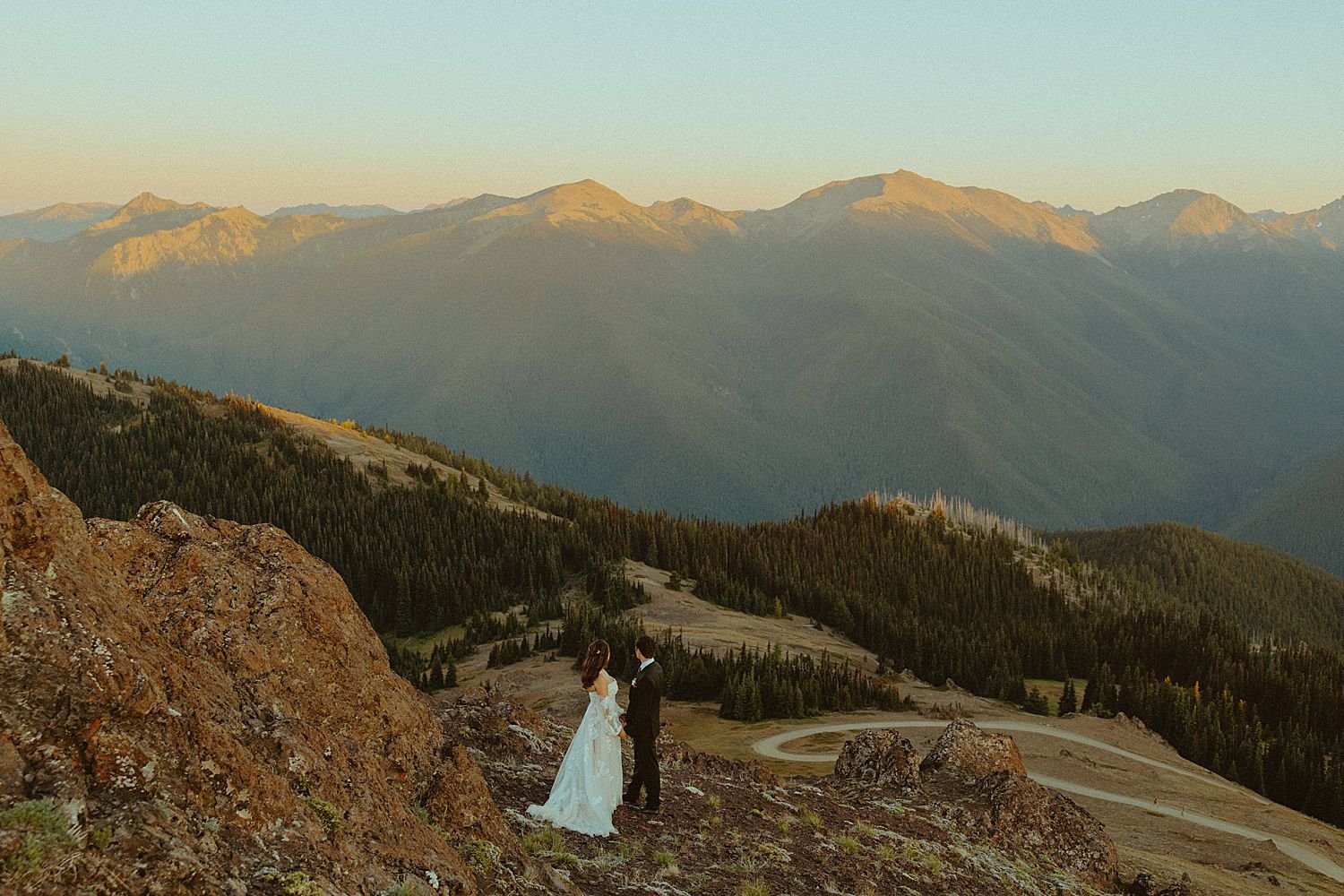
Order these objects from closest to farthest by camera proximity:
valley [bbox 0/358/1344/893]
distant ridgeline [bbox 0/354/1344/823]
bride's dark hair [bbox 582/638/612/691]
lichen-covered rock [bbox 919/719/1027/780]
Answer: bride's dark hair [bbox 582/638/612/691]
lichen-covered rock [bbox 919/719/1027/780]
valley [bbox 0/358/1344/893]
distant ridgeline [bbox 0/354/1344/823]

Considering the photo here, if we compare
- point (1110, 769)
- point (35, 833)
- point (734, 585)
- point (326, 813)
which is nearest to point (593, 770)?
point (326, 813)

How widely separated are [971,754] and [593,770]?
73.2 feet

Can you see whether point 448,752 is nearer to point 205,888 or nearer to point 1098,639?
point 205,888

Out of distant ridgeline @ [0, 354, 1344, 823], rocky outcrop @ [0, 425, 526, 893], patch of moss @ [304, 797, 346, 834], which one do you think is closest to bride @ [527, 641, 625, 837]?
rocky outcrop @ [0, 425, 526, 893]

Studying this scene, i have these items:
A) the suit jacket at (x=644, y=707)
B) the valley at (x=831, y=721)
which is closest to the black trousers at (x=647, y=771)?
the suit jacket at (x=644, y=707)

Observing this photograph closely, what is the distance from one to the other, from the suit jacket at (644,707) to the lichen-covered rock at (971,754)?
19283 mm

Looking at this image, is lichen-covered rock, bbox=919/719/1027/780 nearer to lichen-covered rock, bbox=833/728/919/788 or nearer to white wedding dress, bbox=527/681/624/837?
lichen-covered rock, bbox=833/728/919/788

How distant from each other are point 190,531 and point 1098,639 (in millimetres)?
154949

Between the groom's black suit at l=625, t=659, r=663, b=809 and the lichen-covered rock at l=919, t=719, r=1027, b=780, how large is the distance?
18.5 meters

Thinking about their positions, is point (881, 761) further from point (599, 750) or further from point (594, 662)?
point (594, 662)

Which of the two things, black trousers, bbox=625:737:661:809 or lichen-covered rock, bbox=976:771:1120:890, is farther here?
lichen-covered rock, bbox=976:771:1120:890

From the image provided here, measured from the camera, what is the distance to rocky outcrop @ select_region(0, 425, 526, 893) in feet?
31.1

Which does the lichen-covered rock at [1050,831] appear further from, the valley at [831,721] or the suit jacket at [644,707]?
the suit jacket at [644,707]

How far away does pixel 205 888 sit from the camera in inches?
387
